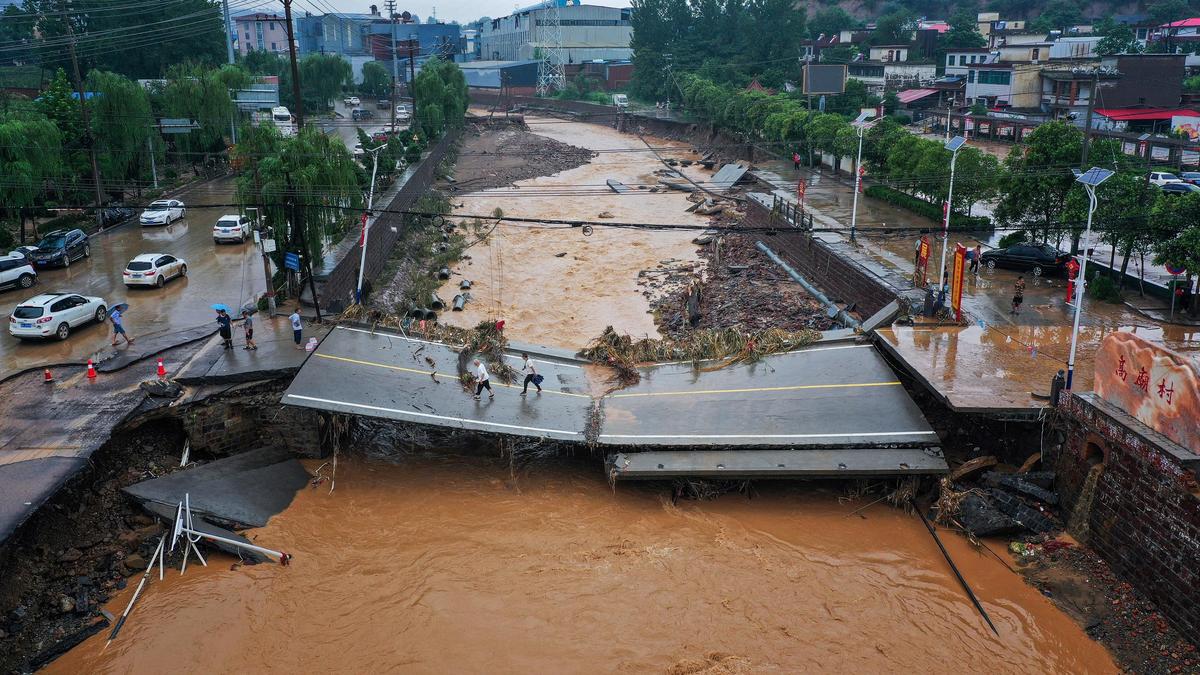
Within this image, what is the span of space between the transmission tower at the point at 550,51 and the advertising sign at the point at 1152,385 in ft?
380

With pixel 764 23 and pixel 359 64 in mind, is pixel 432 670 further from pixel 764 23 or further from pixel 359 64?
pixel 359 64

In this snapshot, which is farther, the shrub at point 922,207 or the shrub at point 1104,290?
the shrub at point 922,207

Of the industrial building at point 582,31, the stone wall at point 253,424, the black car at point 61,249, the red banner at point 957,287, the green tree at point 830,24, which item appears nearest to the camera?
the stone wall at point 253,424

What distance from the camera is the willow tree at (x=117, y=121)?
42.2 meters

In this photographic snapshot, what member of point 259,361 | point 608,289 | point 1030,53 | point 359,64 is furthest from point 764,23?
point 259,361

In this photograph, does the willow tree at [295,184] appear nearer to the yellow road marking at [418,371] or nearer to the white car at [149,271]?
the white car at [149,271]

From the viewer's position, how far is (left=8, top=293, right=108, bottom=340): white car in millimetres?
23109

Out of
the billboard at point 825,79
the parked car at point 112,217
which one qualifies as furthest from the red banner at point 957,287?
the billboard at point 825,79

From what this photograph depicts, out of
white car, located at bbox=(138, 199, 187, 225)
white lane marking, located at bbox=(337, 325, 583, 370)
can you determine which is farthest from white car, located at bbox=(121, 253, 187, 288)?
white lane marking, located at bbox=(337, 325, 583, 370)

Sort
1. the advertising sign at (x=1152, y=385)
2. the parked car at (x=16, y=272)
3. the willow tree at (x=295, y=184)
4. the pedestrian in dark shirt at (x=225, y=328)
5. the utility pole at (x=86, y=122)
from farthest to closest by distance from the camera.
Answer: the utility pole at (x=86, y=122)
the parked car at (x=16, y=272)
the willow tree at (x=295, y=184)
the pedestrian in dark shirt at (x=225, y=328)
the advertising sign at (x=1152, y=385)

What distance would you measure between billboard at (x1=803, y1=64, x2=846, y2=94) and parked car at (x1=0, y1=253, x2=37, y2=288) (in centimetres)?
5311

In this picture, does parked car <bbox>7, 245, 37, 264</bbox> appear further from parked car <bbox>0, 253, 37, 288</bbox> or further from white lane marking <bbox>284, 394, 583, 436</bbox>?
white lane marking <bbox>284, 394, 583, 436</bbox>

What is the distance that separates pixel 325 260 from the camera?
28.0 m

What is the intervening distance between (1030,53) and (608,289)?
65873 millimetres
